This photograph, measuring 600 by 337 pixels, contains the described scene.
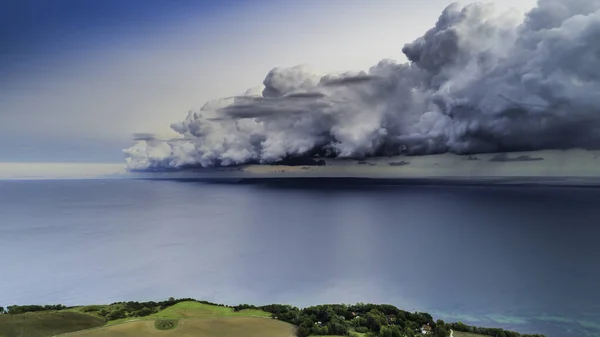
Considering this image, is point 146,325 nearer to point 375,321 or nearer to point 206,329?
point 206,329

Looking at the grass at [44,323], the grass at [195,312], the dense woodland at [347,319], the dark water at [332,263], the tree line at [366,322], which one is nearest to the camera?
the grass at [44,323]

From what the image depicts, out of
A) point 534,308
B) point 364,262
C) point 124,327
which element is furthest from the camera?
point 364,262

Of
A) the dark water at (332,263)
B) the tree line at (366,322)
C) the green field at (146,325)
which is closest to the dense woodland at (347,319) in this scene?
the tree line at (366,322)

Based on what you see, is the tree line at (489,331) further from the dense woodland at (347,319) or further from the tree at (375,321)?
the tree at (375,321)

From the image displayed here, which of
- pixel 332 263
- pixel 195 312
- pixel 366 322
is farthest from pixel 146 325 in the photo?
pixel 332 263

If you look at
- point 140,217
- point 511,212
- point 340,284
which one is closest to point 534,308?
point 340,284

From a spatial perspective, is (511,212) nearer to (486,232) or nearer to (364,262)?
(486,232)
